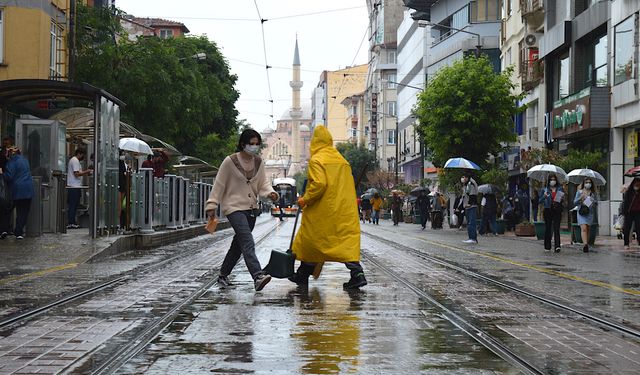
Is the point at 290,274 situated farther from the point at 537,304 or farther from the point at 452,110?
the point at 452,110

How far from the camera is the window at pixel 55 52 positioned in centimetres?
3816

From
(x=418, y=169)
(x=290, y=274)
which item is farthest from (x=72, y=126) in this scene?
(x=418, y=169)

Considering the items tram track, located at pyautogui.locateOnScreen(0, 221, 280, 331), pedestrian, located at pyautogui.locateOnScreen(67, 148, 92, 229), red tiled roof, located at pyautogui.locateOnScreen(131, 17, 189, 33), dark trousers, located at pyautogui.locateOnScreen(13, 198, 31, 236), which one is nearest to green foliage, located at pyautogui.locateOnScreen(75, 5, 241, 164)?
pedestrian, located at pyautogui.locateOnScreen(67, 148, 92, 229)

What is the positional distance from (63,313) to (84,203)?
1856 centimetres

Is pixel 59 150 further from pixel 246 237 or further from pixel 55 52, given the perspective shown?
pixel 55 52

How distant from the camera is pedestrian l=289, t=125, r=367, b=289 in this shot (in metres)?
12.0

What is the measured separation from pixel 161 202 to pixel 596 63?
19215mm

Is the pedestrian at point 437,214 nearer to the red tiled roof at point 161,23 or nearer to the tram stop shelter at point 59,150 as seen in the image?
the tram stop shelter at point 59,150

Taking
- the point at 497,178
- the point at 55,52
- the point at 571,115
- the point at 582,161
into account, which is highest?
the point at 55,52

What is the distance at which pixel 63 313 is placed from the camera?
31.5 ft

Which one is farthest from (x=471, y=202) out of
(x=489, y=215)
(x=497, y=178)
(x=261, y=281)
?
(x=261, y=281)

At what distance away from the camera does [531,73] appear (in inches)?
1906

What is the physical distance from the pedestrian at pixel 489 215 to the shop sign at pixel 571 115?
12.7 ft

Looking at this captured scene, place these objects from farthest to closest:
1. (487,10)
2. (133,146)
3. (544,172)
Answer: (487,10) → (544,172) → (133,146)
